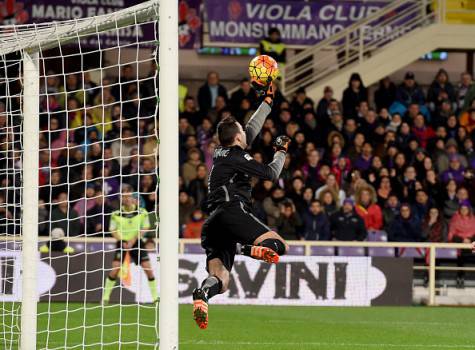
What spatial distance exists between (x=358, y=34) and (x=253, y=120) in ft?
43.6

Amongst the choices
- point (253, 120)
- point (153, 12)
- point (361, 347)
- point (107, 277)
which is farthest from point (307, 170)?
point (153, 12)

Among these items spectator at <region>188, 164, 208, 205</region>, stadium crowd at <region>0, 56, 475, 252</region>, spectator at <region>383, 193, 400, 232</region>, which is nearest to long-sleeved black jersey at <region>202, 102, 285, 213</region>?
stadium crowd at <region>0, 56, 475, 252</region>

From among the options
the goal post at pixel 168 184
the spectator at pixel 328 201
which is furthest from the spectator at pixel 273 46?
the goal post at pixel 168 184

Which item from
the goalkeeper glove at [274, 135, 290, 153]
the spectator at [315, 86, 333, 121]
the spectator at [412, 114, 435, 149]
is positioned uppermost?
the spectator at [315, 86, 333, 121]

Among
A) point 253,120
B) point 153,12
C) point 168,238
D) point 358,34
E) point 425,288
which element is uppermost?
point 358,34

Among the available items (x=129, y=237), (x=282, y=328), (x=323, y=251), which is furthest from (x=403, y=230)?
(x=282, y=328)

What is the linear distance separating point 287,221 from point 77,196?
3.24 metres

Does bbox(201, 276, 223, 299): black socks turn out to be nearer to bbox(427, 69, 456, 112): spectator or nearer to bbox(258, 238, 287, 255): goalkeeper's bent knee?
bbox(258, 238, 287, 255): goalkeeper's bent knee

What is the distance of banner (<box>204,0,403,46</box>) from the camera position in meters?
21.0

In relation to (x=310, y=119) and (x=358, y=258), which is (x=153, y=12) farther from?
(x=310, y=119)

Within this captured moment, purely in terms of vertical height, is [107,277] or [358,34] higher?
[358,34]

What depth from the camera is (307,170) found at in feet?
60.4

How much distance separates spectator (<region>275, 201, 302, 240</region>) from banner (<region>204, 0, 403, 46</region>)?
505 centimetres

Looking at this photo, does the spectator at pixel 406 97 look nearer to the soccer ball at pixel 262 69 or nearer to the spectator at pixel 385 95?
the spectator at pixel 385 95
